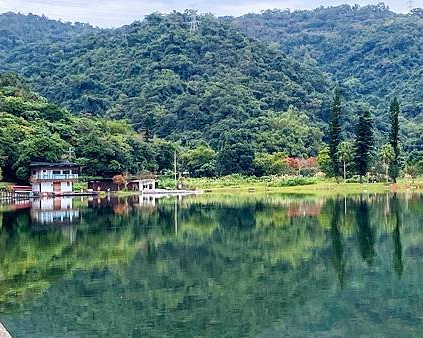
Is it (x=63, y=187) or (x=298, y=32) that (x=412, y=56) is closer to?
(x=298, y=32)

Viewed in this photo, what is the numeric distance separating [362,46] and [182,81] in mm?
53667

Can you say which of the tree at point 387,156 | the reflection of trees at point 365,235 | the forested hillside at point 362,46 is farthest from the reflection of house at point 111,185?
the forested hillside at point 362,46

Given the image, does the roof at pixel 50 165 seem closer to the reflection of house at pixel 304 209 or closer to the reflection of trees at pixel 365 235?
the reflection of house at pixel 304 209

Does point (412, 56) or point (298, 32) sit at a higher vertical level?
point (298, 32)

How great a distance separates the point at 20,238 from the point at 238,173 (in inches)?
1857

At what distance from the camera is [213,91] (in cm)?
9900

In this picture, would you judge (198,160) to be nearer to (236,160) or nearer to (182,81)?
(236,160)

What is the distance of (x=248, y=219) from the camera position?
32.9 metres

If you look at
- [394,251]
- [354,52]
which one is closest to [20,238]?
[394,251]

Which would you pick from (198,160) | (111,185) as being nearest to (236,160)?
(198,160)

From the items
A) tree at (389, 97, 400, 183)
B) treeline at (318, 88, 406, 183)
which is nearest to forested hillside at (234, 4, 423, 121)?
treeline at (318, 88, 406, 183)

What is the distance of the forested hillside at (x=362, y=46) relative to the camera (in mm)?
122062

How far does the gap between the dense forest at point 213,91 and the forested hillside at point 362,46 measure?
375 millimetres

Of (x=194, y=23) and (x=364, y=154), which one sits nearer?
(x=364, y=154)
